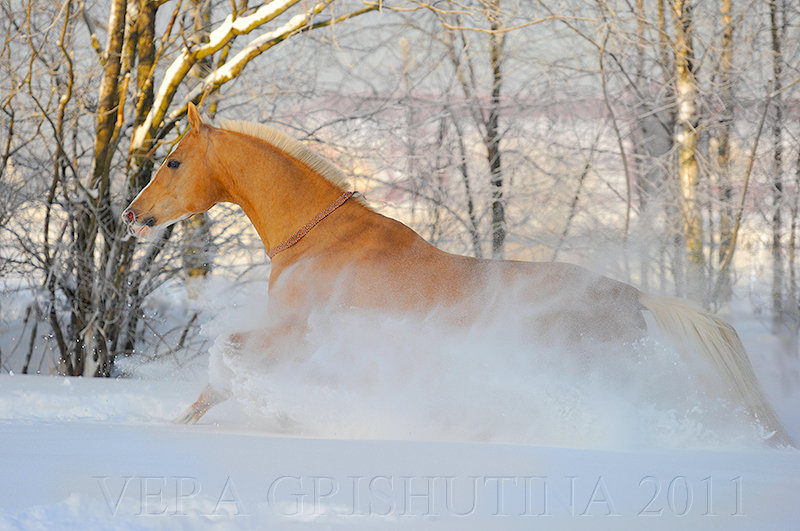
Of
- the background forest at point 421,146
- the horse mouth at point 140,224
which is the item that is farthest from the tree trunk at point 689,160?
the horse mouth at point 140,224

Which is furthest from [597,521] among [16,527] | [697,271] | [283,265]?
[697,271]

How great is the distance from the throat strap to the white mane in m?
0.13

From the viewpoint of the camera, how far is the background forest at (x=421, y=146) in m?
6.27

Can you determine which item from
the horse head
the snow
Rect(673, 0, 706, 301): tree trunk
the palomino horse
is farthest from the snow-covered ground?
Rect(673, 0, 706, 301): tree trunk

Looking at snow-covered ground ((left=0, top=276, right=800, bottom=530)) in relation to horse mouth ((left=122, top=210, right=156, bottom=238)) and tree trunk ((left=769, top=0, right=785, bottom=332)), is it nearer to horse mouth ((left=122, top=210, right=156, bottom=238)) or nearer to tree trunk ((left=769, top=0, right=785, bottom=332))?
horse mouth ((left=122, top=210, right=156, bottom=238))

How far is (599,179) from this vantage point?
903 cm

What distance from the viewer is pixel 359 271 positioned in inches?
139

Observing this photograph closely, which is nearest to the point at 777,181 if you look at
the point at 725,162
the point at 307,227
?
the point at 725,162

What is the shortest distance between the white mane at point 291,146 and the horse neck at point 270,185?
0.02m

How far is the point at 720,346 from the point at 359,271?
158cm

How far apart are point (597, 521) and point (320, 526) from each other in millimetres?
585

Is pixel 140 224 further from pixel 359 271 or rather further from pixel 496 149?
pixel 496 149

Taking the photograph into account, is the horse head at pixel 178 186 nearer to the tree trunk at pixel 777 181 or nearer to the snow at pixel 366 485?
the snow at pixel 366 485

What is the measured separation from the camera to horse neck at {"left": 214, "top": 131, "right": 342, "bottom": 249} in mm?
3787
